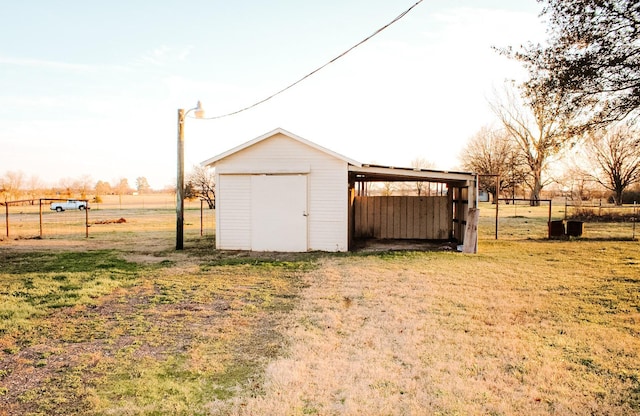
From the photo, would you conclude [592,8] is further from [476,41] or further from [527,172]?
[527,172]

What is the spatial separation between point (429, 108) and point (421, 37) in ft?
29.1

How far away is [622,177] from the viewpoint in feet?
123

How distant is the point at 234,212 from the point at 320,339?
26.0ft

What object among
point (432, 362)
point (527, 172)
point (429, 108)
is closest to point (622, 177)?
point (527, 172)

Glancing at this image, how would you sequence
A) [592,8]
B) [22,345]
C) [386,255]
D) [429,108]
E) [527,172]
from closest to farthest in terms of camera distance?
[22,345], [592,8], [386,255], [429,108], [527,172]

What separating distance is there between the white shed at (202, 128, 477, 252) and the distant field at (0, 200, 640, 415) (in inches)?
101

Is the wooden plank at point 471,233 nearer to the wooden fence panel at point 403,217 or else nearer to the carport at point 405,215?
the carport at point 405,215

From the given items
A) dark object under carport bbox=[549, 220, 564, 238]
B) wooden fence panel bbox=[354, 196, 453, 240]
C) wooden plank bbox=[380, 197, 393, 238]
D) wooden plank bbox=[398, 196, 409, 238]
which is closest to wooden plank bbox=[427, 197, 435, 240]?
wooden fence panel bbox=[354, 196, 453, 240]

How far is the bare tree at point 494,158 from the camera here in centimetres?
4254

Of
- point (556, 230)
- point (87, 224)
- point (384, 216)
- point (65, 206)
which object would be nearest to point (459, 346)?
point (384, 216)

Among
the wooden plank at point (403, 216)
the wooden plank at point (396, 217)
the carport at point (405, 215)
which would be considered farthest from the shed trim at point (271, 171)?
the wooden plank at point (403, 216)

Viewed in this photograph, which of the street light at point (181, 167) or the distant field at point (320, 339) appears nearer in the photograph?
the distant field at point (320, 339)

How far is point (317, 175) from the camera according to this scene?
1162 cm

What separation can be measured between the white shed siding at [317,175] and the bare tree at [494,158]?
34107 mm
